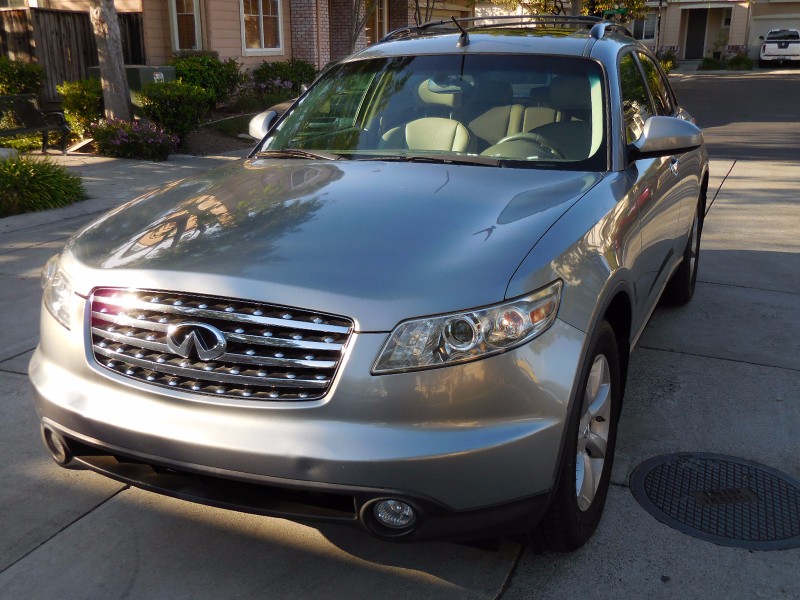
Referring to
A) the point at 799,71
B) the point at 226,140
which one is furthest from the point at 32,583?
the point at 799,71

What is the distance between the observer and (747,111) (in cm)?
2144

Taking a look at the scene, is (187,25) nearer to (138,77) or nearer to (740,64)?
(138,77)

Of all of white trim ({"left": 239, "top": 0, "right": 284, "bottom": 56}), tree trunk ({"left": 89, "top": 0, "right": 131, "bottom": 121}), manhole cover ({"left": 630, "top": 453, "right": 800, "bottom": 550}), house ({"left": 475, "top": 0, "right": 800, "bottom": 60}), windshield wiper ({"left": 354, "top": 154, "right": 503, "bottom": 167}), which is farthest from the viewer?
house ({"left": 475, "top": 0, "right": 800, "bottom": 60})

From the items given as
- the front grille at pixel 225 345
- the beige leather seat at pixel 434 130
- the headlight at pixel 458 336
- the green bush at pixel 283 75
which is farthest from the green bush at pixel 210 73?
the headlight at pixel 458 336

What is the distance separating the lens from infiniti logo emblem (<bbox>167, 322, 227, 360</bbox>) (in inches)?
99.4

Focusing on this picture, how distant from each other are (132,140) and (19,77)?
151 inches

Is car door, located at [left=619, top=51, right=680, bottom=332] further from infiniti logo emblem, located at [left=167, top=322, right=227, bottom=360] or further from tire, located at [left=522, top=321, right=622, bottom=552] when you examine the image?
infiniti logo emblem, located at [left=167, top=322, right=227, bottom=360]

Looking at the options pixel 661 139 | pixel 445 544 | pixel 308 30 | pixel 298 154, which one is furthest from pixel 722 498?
pixel 308 30

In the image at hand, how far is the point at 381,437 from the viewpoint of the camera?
7.77ft

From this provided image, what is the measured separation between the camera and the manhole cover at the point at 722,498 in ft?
10.5

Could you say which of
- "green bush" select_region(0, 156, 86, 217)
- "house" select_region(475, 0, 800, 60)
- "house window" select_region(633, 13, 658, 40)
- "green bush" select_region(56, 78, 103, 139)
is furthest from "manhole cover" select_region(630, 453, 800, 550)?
"house window" select_region(633, 13, 658, 40)

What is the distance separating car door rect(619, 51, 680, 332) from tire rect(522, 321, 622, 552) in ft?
1.73

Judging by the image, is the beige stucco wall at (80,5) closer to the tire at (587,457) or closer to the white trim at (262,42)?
the white trim at (262,42)

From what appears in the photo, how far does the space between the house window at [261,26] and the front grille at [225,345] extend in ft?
59.0
